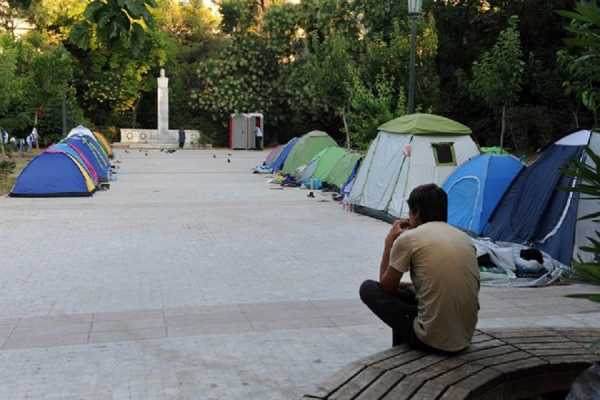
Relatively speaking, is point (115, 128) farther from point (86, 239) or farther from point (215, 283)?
point (215, 283)

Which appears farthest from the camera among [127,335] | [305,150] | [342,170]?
[305,150]

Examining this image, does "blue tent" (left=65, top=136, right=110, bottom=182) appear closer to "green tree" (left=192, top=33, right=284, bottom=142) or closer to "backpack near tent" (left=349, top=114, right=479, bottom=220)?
"backpack near tent" (left=349, top=114, right=479, bottom=220)

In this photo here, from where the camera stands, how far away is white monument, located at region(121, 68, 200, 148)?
140 feet

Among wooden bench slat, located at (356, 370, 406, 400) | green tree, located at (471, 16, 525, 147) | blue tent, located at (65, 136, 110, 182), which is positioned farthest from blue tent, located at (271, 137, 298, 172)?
wooden bench slat, located at (356, 370, 406, 400)

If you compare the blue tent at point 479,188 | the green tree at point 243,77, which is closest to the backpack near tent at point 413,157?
the blue tent at point 479,188

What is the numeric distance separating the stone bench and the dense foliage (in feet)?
5.51

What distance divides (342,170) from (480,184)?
23.3 feet

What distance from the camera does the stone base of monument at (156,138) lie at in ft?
139

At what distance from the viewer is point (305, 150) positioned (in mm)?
21281

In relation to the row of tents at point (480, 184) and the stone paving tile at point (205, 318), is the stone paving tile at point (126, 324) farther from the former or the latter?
the row of tents at point (480, 184)

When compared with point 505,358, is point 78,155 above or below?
above

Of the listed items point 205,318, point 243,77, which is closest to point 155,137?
point 243,77

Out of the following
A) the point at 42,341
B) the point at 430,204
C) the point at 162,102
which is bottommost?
the point at 42,341

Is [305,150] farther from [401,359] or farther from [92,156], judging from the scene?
[401,359]
